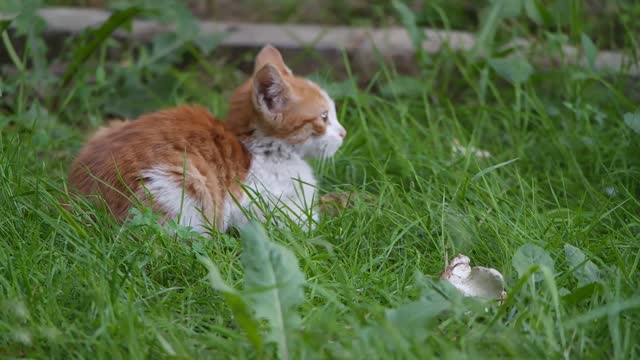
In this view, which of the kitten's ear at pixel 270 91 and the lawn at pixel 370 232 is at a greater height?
the kitten's ear at pixel 270 91

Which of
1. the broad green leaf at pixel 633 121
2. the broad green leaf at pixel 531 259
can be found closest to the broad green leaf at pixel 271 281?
the broad green leaf at pixel 531 259

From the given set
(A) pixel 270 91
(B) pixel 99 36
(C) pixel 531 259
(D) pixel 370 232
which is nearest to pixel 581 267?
(C) pixel 531 259

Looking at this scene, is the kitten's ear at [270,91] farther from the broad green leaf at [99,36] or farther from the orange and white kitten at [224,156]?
the broad green leaf at [99,36]

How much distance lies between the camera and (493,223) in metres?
2.72

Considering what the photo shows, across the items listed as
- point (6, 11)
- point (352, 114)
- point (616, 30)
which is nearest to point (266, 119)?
point (352, 114)

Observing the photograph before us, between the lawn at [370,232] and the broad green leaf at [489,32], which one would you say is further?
the broad green leaf at [489,32]

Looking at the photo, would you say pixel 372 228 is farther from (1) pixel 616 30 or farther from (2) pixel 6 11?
(1) pixel 616 30

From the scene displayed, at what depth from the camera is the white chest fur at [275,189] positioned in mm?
2836

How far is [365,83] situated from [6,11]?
167 centimetres

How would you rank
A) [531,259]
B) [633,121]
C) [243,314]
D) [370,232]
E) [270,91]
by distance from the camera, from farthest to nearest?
[270,91] → [633,121] → [370,232] → [531,259] → [243,314]

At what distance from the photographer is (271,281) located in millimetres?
2088

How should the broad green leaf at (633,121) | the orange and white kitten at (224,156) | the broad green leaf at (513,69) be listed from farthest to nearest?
1. the broad green leaf at (513,69)
2. the broad green leaf at (633,121)
3. the orange and white kitten at (224,156)

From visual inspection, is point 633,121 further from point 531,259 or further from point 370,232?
point 370,232

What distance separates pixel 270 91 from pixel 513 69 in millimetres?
1205
